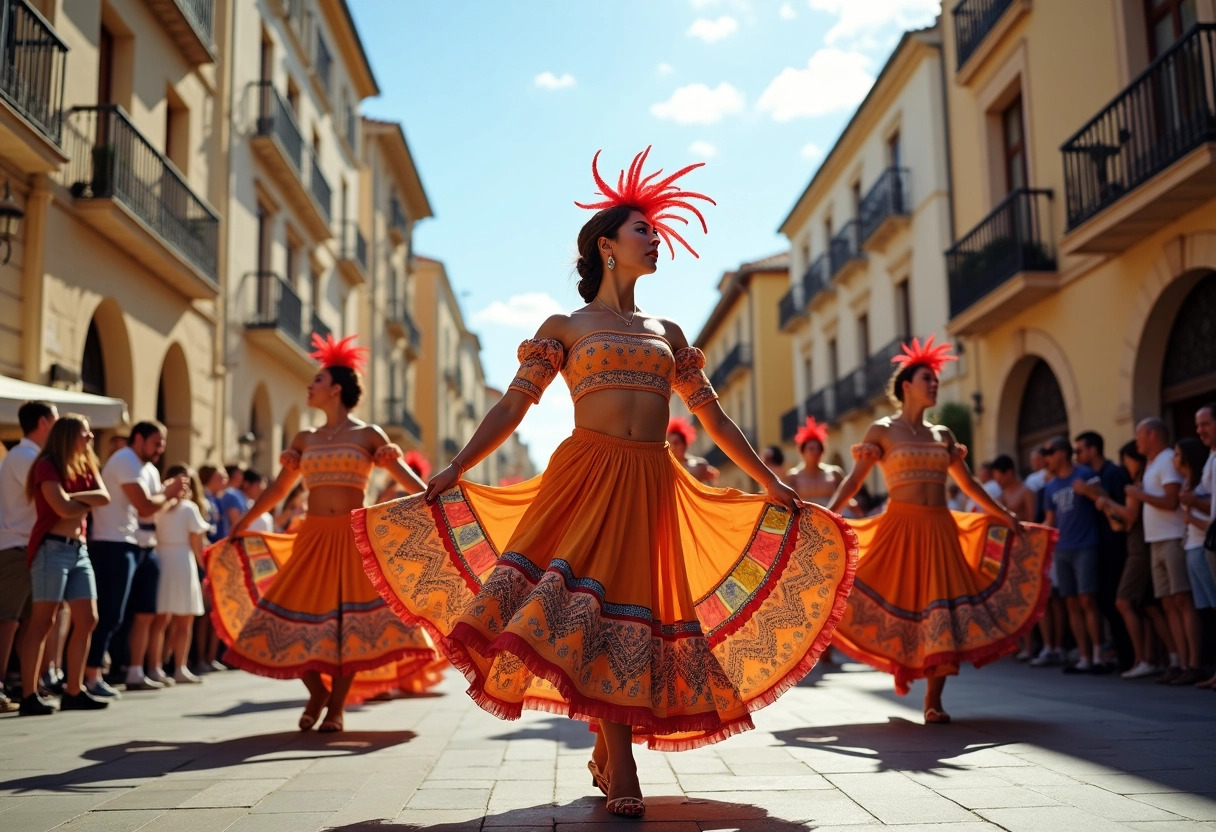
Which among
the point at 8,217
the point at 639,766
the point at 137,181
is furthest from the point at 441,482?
the point at 137,181

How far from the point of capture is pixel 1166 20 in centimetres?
1277

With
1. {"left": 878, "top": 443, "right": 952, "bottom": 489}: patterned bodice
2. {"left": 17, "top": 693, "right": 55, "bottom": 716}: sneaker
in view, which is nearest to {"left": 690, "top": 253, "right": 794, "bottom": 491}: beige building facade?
{"left": 878, "top": 443, "right": 952, "bottom": 489}: patterned bodice

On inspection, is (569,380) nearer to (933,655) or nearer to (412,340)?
(933,655)

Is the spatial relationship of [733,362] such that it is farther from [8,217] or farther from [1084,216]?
[8,217]

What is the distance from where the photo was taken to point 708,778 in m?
4.61

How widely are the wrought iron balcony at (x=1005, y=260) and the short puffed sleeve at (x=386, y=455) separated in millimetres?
11400

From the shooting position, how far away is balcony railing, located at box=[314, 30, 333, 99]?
83.0 ft

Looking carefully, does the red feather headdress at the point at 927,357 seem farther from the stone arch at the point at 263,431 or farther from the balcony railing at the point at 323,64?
the balcony railing at the point at 323,64

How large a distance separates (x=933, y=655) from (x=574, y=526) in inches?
110

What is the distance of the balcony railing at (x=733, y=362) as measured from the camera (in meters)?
40.9

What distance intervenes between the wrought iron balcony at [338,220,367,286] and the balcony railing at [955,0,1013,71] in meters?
14.7

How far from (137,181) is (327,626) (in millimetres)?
9573

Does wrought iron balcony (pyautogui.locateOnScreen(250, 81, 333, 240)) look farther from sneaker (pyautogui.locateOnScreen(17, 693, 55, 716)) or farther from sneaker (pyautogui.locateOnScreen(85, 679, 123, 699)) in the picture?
sneaker (pyautogui.locateOnScreen(17, 693, 55, 716))

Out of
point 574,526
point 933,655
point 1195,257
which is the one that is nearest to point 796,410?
point 1195,257
